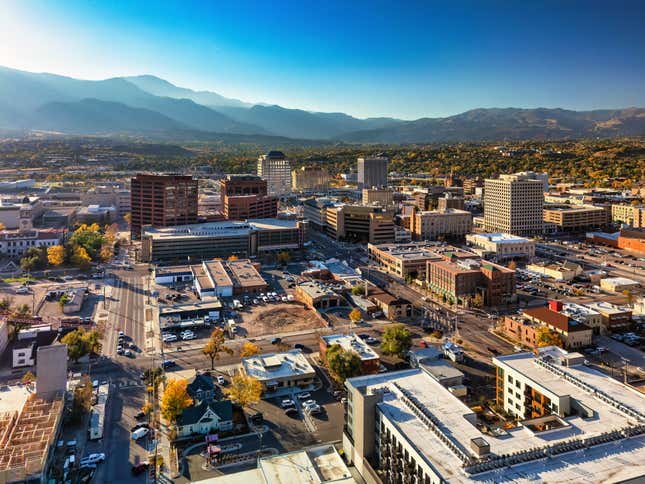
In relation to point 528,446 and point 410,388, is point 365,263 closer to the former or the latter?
point 410,388

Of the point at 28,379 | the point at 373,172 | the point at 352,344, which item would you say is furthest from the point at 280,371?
the point at 373,172

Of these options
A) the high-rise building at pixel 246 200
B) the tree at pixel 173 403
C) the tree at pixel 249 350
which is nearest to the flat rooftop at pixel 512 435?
the tree at pixel 173 403

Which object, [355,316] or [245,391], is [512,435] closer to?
[245,391]

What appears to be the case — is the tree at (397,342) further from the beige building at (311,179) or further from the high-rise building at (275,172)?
the beige building at (311,179)

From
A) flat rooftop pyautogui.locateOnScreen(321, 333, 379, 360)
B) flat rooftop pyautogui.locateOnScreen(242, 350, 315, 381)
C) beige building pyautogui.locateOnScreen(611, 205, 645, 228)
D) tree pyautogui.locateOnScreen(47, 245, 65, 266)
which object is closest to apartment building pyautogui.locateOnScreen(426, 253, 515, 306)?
flat rooftop pyautogui.locateOnScreen(321, 333, 379, 360)

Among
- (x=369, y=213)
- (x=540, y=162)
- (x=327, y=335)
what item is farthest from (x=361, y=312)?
(x=540, y=162)

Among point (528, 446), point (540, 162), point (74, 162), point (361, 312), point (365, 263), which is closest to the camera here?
point (528, 446)

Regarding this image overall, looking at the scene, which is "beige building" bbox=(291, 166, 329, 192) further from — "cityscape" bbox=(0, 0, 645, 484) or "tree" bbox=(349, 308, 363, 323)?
"tree" bbox=(349, 308, 363, 323)
